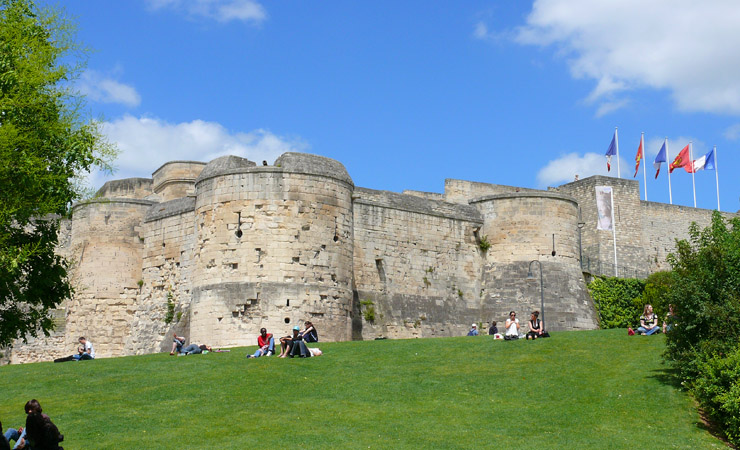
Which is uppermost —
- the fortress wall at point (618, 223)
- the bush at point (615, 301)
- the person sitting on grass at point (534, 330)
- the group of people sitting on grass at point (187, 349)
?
the fortress wall at point (618, 223)

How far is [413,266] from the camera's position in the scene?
1432 inches

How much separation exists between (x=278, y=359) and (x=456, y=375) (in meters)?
5.05

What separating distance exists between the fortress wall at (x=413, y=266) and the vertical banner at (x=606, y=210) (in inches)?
655

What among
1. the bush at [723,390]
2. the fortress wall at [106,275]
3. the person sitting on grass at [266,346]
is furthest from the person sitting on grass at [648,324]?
the fortress wall at [106,275]

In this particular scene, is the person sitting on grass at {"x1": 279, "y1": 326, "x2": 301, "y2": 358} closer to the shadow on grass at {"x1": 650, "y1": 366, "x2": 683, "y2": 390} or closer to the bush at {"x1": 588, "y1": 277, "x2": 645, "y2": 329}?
the shadow on grass at {"x1": 650, "y1": 366, "x2": 683, "y2": 390}

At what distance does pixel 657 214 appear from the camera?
185 ft

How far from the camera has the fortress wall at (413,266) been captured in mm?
34812

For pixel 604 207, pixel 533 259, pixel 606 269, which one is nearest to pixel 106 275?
pixel 533 259

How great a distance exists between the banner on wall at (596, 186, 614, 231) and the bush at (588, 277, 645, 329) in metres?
11.4

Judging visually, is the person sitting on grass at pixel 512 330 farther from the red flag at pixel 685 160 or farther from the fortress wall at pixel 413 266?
the red flag at pixel 685 160

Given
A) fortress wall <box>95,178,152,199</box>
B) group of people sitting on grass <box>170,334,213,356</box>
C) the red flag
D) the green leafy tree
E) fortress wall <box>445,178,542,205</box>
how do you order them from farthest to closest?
the red flag < fortress wall <box>445,178,542,205</box> < fortress wall <box>95,178,152,199</box> < group of people sitting on grass <box>170,334,213,356</box> < the green leafy tree

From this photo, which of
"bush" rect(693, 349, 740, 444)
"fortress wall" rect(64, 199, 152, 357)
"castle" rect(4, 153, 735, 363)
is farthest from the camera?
"fortress wall" rect(64, 199, 152, 357)

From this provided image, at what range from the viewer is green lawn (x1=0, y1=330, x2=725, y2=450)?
53.3 ft

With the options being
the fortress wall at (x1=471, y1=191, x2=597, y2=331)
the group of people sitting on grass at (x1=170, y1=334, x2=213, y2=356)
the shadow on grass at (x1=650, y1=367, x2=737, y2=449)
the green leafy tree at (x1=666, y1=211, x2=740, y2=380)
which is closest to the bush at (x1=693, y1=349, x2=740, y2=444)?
the shadow on grass at (x1=650, y1=367, x2=737, y2=449)
